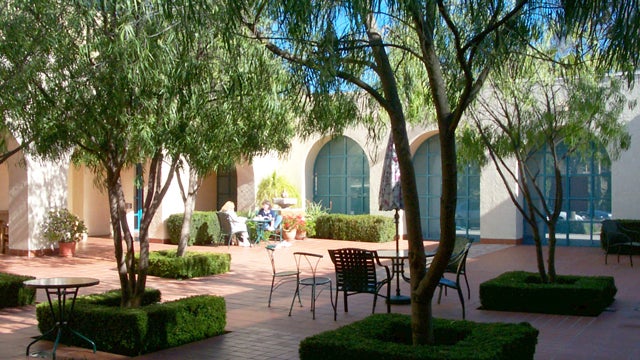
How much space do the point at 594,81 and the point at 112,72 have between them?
630 cm

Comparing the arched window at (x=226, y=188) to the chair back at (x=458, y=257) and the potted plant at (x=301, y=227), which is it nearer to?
the potted plant at (x=301, y=227)

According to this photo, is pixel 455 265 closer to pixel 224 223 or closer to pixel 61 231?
pixel 61 231

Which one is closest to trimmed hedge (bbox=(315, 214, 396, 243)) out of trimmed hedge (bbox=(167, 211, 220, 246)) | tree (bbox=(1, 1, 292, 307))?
trimmed hedge (bbox=(167, 211, 220, 246))

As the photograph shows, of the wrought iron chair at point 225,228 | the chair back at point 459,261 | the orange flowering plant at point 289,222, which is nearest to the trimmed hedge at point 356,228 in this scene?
the orange flowering plant at point 289,222

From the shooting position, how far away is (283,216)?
20344 mm

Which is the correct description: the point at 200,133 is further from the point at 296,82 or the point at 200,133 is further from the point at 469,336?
the point at 469,336

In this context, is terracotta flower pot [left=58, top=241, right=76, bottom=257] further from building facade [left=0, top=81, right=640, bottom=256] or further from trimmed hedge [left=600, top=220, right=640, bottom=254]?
trimmed hedge [left=600, top=220, right=640, bottom=254]

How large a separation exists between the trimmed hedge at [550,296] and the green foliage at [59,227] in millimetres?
10314

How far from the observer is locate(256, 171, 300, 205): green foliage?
70.9ft

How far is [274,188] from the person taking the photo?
2166 centimetres

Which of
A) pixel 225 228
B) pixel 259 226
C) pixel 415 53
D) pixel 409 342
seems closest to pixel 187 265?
pixel 259 226

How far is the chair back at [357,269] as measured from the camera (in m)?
8.55

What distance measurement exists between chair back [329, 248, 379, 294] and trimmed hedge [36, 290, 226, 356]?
1.70 metres

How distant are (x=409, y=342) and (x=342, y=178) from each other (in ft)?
53.5
